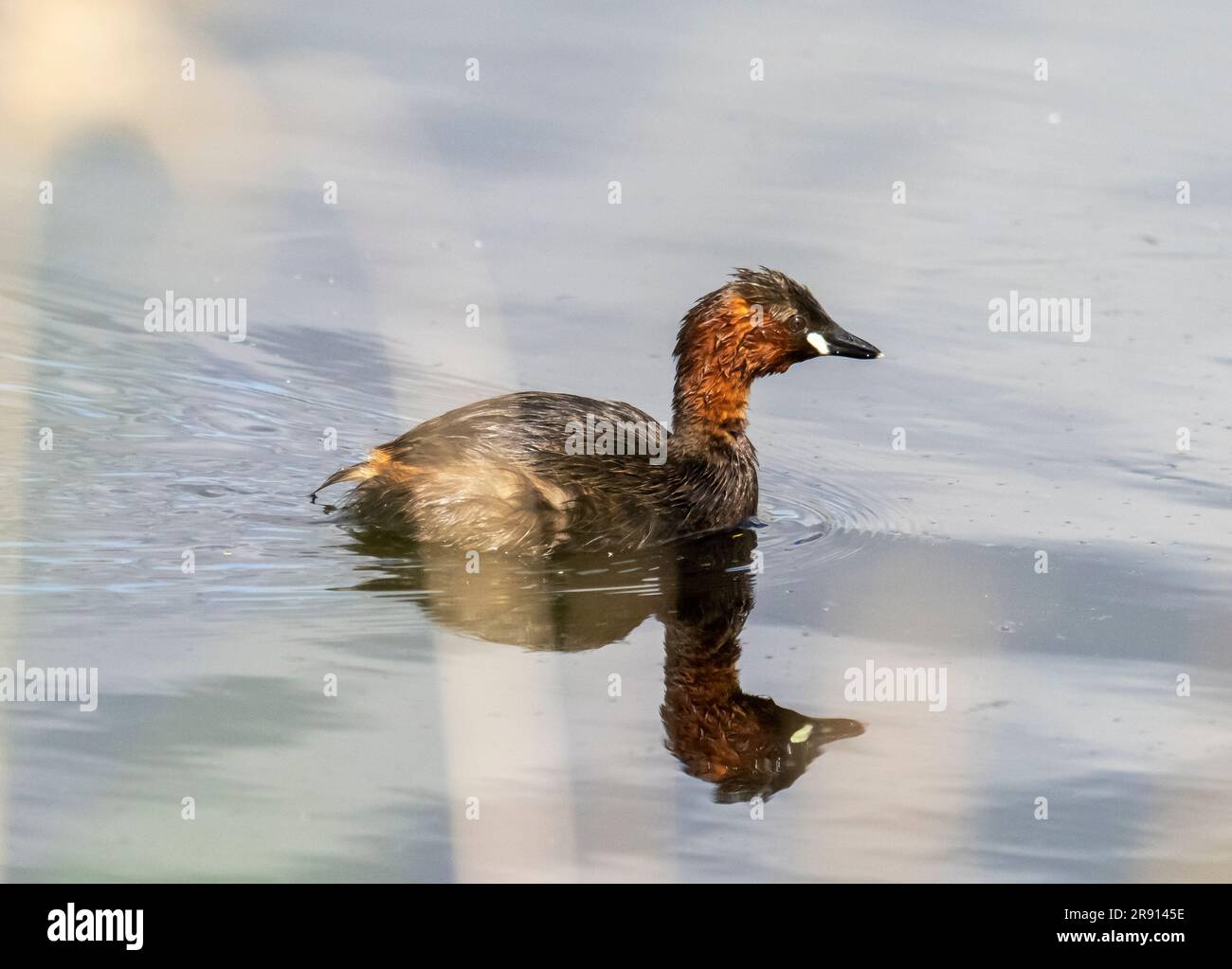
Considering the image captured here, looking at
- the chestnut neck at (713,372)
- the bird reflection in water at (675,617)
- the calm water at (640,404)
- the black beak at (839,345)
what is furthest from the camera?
the black beak at (839,345)

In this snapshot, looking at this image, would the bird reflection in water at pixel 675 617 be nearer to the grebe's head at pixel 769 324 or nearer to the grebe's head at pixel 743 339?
the grebe's head at pixel 743 339

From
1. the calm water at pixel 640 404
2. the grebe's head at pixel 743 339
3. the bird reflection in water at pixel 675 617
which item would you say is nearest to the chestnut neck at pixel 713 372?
the grebe's head at pixel 743 339

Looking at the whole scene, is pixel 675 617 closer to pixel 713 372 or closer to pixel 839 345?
pixel 713 372

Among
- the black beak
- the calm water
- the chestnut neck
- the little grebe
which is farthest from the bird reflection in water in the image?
the black beak

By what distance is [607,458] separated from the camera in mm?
10750

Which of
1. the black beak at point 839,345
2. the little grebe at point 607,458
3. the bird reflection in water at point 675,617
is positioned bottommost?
the bird reflection in water at point 675,617

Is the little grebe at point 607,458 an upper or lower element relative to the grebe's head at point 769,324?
lower

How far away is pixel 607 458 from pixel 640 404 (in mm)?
1425

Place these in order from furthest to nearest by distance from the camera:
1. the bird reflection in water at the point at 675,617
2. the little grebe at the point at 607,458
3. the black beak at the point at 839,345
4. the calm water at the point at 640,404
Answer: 1. the black beak at the point at 839,345
2. the little grebe at the point at 607,458
3. the bird reflection in water at the point at 675,617
4. the calm water at the point at 640,404

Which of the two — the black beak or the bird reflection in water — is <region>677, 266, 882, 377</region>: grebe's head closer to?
the black beak

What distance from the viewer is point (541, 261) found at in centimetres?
1362

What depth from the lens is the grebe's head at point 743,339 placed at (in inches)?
442

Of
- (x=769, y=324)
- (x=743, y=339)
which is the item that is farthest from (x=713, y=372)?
(x=769, y=324)

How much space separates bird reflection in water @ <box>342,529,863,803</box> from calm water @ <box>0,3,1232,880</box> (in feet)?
0.09
